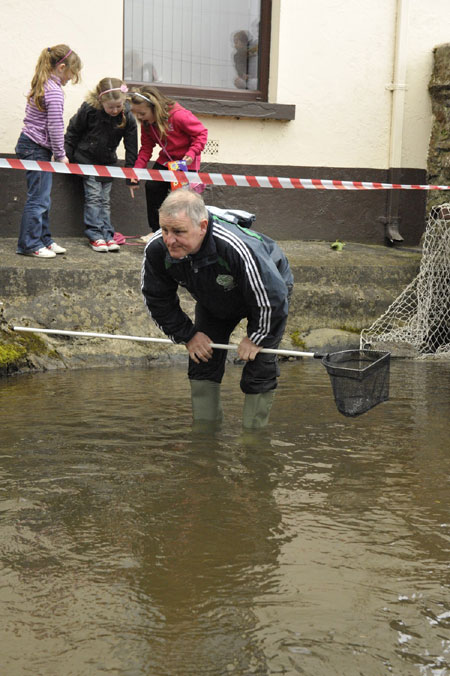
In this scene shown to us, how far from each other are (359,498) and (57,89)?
479 cm

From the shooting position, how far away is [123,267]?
7.74 metres

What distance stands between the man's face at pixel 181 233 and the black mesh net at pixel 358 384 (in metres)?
1.06

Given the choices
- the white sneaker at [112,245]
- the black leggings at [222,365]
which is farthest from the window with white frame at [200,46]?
the black leggings at [222,365]

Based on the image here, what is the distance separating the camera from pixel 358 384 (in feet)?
16.2

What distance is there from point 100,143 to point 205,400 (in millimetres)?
3510

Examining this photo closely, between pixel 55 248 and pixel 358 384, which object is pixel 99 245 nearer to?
pixel 55 248

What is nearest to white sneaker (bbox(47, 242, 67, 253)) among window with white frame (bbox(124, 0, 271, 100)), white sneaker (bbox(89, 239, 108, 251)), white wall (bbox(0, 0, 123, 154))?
white sneaker (bbox(89, 239, 108, 251))

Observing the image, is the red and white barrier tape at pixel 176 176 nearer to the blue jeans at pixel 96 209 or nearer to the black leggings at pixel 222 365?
the blue jeans at pixel 96 209

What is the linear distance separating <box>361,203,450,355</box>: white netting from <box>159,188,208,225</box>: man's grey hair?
12.9 feet

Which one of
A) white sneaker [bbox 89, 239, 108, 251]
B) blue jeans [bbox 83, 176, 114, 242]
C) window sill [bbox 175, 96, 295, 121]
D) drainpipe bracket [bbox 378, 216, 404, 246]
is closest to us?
white sneaker [bbox 89, 239, 108, 251]

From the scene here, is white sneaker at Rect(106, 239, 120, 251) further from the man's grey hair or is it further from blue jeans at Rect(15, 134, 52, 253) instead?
the man's grey hair

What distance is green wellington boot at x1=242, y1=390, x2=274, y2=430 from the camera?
17.7 ft

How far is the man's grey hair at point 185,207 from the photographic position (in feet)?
14.8

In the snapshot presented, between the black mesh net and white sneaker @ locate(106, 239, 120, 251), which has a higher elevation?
white sneaker @ locate(106, 239, 120, 251)
